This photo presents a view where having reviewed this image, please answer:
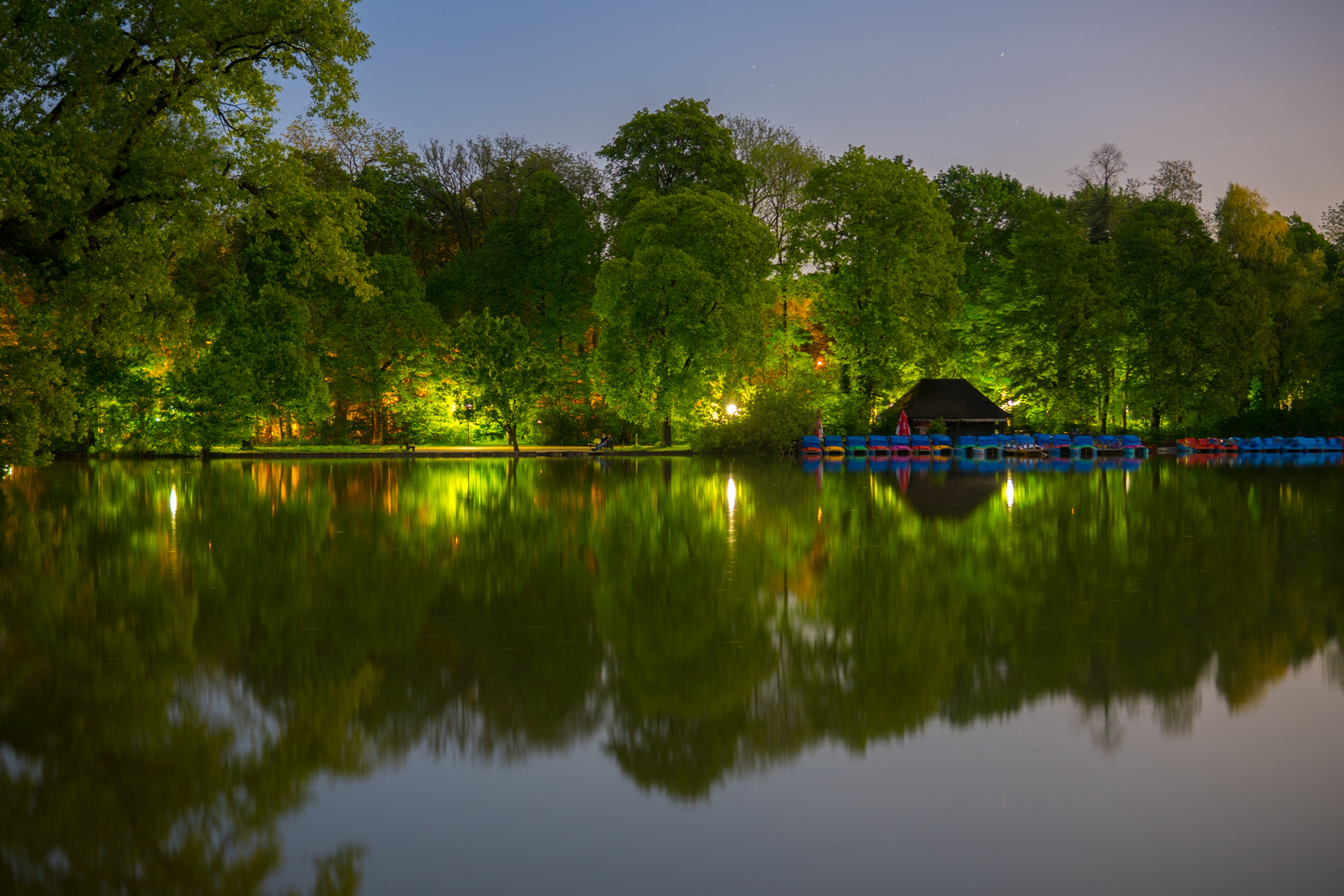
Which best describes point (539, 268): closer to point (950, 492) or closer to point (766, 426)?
point (766, 426)

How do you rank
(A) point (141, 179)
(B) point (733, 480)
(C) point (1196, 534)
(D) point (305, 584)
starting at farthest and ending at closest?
(B) point (733, 480) → (A) point (141, 179) → (C) point (1196, 534) → (D) point (305, 584)

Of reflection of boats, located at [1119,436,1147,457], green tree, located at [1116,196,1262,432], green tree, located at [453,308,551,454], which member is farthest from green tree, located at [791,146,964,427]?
green tree, located at [453,308,551,454]

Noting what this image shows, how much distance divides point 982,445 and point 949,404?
8.77ft

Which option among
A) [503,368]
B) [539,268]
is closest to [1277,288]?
[539,268]

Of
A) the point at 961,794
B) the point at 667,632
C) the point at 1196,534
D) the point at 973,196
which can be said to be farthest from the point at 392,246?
the point at 961,794

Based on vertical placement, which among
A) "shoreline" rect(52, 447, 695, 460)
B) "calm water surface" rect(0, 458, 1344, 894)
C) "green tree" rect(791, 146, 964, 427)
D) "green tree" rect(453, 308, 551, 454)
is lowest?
"calm water surface" rect(0, 458, 1344, 894)

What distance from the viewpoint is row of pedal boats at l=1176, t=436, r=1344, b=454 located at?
48.5 meters

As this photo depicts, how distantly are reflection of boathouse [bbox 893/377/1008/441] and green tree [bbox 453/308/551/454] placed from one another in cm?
1563

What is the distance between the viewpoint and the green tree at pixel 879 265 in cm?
5038

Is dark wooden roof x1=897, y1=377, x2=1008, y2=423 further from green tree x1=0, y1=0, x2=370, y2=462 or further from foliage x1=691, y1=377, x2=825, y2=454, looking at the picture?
green tree x1=0, y1=0, x2=370, y2=462

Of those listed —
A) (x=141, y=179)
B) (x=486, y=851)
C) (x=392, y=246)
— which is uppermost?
(x=392, y=246)

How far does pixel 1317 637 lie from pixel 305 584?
848cm

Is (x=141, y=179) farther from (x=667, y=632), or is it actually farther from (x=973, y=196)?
(x=973, y=196)

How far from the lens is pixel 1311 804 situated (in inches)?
191
